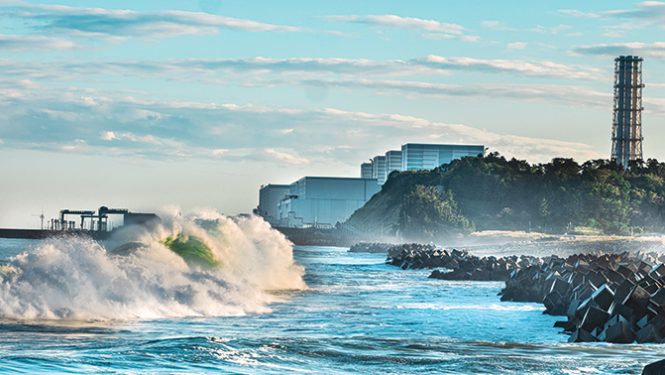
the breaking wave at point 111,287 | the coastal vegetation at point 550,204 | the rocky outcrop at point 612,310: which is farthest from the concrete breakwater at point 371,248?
the rocky outcrop at point 612,310

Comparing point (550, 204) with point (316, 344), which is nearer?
point (316, 344)

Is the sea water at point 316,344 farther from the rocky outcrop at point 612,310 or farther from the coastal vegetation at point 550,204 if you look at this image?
the coastal vegetation at point 550,204

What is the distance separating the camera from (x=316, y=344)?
19750mm

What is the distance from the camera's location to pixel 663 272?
31969 millimetres

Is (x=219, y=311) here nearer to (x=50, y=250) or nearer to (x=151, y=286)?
(x=151, y=286)

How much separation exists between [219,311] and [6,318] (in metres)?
5.33

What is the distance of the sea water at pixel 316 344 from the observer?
54.5ft

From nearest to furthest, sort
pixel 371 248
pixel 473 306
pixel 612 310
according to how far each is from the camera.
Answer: pixel 612 310 → pixel 473 306 → pixel 371 248

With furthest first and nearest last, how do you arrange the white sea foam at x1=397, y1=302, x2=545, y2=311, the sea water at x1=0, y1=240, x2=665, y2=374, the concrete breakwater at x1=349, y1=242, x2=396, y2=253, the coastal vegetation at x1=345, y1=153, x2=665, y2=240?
the coastal vegetation at x1=345, y1=153, x2=665, y2=240, the concrete breakwater at x1=349, y1=242, x2=396, y2=253, the white sea foam at x1=397, y1=302, x2=545, y2=311, the sea water at x1=0, y1=240, x2=665, y2=374

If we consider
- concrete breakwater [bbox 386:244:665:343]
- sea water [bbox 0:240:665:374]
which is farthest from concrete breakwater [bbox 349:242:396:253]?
sea water [bbox 0:240:665:374]

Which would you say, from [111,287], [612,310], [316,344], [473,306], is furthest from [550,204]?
[316,344]

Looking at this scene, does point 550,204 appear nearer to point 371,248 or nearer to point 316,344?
point 371,248

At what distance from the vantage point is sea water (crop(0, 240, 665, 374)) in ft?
54.5

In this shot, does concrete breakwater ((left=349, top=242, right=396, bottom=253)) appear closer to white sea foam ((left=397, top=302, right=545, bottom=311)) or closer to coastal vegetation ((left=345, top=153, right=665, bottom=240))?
coastal vegetation ((left=345, top=153, right=665, bottom=240))
